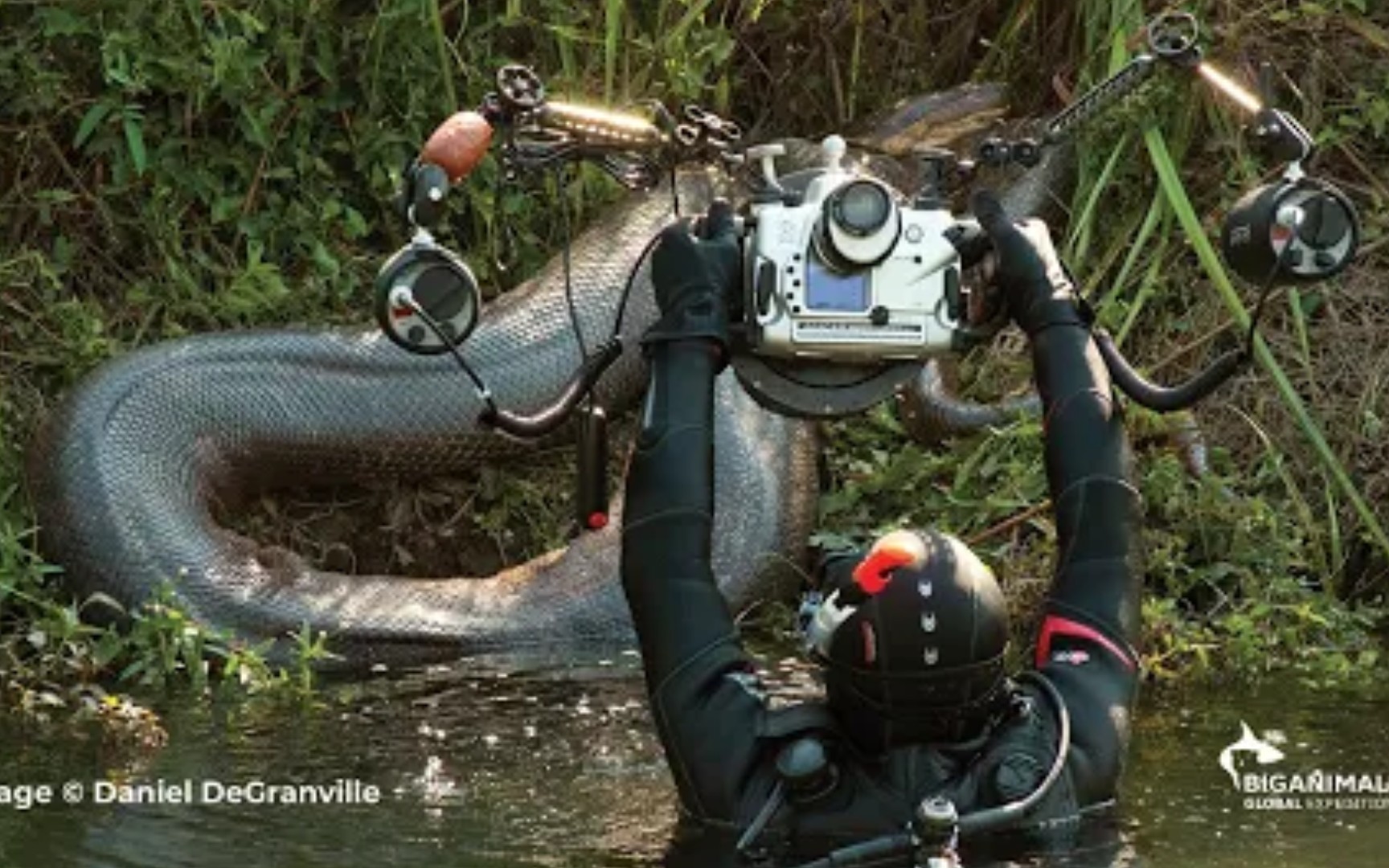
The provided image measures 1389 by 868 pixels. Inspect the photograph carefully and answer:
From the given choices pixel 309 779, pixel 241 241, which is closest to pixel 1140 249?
pixel 241 241

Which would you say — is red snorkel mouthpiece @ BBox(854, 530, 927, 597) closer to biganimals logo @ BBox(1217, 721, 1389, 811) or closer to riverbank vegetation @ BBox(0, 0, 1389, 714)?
biganimals logo @ BBox(1217, 721, 1389, 811)

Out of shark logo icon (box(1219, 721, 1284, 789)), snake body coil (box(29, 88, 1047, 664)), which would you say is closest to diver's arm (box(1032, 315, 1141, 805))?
shark logo icon (box(1219, 721, 1284, 789))

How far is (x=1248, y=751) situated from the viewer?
7258 millimetres

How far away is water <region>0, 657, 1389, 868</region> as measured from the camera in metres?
6.36

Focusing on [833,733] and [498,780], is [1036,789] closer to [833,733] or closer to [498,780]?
[833,733]

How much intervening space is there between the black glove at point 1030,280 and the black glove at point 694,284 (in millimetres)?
497

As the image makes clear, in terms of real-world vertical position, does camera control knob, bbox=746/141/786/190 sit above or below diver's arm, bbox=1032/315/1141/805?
above

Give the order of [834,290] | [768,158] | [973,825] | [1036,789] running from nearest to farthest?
[973,825] → [1036,789] → [834,290] → [768,158]

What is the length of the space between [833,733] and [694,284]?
86 centimetres

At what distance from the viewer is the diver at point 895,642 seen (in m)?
5.50

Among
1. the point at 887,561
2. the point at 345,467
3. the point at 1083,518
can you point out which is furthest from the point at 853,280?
the point at 345,467

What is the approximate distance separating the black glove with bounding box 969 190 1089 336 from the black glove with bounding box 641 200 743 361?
50 cm

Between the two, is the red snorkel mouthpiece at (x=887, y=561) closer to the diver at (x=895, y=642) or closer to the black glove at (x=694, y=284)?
the diver at (x=895, y=642)

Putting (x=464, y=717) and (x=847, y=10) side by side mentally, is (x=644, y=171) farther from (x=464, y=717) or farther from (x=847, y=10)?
(x=847, y=10)
